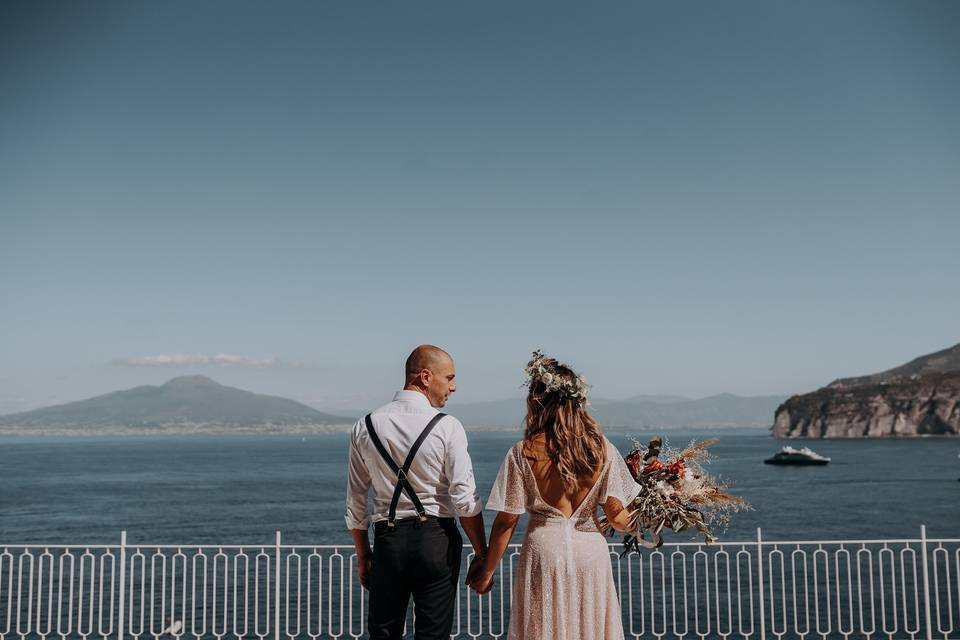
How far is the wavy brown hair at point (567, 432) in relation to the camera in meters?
3.87

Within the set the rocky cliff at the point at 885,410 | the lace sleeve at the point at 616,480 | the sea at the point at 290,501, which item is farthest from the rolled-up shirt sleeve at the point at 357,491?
the rocky cliff at the point at 885,410

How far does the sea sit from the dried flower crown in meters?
21.5

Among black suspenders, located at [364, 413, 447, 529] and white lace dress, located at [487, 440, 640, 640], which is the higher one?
black suspenders, located at [364, 413, 447, 529]

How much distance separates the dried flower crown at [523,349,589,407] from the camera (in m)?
3.86

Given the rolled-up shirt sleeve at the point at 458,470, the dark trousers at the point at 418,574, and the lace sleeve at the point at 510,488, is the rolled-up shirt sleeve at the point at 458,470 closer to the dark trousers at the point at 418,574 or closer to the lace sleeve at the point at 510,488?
the dark trousers at the point at 418,574

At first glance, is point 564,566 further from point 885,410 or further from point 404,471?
point 885,410

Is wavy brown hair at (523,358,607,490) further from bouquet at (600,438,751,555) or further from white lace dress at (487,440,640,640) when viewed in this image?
bouquet at (600,438,751,555)

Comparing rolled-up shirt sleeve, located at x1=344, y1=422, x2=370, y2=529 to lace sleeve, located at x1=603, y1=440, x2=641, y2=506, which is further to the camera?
lace sleeve, located at x1=603, y1=440, x2=641, y2=506

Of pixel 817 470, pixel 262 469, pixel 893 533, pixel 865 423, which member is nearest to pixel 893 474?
pixel 817 470

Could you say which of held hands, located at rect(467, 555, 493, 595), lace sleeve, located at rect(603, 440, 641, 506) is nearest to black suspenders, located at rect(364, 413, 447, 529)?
held hands, located at rect(467, 555, 493, 595)

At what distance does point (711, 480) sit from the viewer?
4.60m

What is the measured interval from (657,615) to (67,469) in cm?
9413

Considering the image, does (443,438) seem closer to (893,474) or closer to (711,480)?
(711,480)

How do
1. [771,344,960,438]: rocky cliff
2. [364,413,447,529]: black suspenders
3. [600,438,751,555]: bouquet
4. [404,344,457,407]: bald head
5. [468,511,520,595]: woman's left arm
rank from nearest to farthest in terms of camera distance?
[364,413,447,529]: black suspenders
[404,344,457,407]: bald head
[468,511,520,595]: woman's left arm
[600,438,751,555]: bouquet
[771,344,960,438]: rocky cliff
